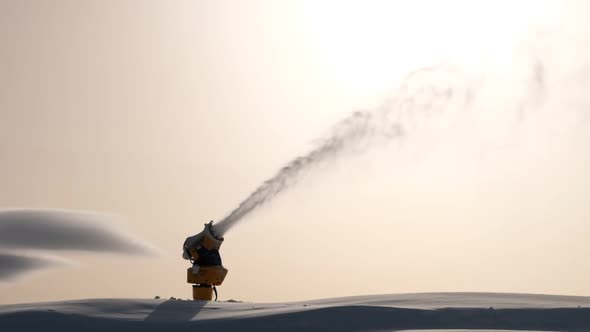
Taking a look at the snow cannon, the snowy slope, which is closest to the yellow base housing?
the snow cannon

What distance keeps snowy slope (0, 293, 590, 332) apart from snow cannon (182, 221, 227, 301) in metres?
6.93

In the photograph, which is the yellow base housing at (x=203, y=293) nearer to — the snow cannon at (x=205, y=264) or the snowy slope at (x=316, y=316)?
the snow cannon at (x=205, y=264)

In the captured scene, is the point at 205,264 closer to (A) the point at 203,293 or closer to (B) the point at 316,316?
(A) the point at 203,293

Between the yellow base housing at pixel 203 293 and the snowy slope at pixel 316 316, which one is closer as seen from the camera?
the snowy slope at pixel 316 316

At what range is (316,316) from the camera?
25750 millimetres

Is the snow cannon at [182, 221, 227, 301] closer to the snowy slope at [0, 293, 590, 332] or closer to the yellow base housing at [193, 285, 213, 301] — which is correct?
the yellow base housing at [193, 285, 213, 301]

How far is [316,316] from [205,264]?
35.3ft

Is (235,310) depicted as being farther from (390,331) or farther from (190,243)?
(190,243)

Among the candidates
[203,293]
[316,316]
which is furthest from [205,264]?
[316,316]

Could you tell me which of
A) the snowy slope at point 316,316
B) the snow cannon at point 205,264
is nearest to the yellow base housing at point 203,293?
the snow cannon at point 205,264

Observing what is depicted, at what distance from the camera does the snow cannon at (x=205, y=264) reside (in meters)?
35.7

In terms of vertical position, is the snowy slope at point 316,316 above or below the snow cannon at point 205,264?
below

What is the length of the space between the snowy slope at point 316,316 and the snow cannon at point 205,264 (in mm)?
6930

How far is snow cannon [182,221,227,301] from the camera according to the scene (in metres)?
35.7
